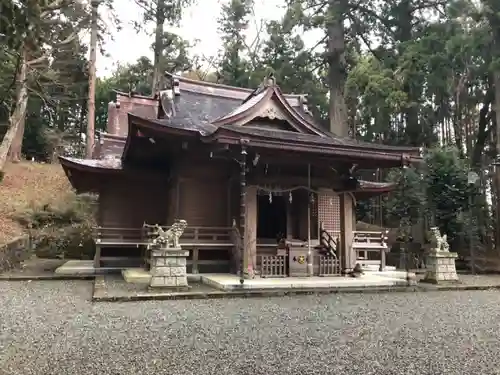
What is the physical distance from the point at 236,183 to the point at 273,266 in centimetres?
232

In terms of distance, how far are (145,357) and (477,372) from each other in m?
2.82

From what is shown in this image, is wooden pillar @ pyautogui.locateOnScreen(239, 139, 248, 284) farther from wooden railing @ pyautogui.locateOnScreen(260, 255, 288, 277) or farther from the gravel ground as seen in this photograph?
the gravel ground

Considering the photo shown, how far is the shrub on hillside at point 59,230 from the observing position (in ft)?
50.0

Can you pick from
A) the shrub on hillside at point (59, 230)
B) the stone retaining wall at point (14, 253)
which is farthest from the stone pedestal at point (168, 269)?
the shrub on hillside at point (59, 230)

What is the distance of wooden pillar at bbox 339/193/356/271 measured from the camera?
33.7ft

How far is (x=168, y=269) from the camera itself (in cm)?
780

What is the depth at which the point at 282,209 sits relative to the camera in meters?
12.3

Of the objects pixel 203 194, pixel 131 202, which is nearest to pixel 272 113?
pixel 203 194

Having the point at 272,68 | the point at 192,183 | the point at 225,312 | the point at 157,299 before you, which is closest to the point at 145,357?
the point at 225,312

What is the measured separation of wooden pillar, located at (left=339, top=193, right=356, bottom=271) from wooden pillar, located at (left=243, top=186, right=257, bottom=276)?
2255 mm

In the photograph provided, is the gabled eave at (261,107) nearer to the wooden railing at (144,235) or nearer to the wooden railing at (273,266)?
the wooden railing at (144,235)

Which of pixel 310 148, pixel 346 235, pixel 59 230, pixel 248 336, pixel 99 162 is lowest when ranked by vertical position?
pixel 248 336

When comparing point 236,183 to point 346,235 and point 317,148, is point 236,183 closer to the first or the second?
point 317,148

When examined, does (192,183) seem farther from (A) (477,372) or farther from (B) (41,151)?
(B) (41,151)
